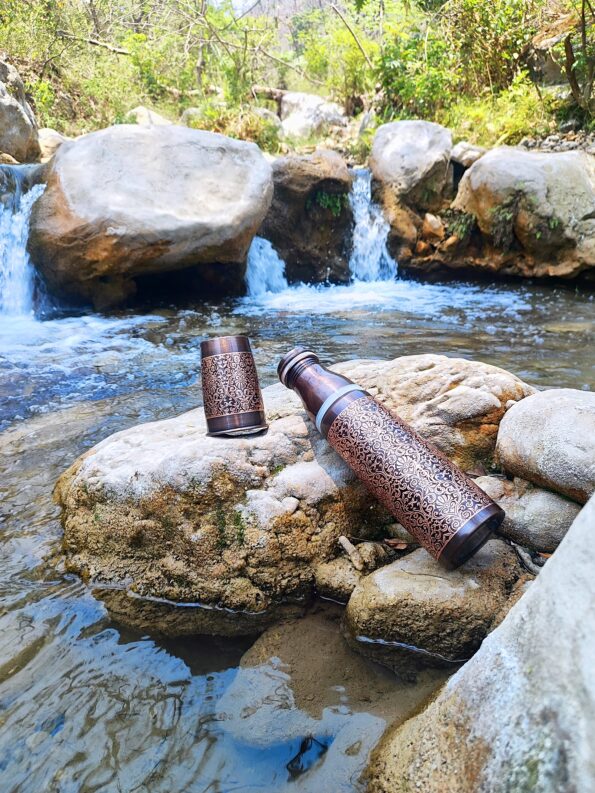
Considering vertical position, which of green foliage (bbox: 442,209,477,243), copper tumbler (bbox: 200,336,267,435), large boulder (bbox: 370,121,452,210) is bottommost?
copper tumbler (bbox: 200,336,267,435)

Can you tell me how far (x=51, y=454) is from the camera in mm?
3729

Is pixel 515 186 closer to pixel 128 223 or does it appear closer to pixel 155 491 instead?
pixel 128 223

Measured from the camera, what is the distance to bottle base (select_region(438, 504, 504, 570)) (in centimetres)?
204

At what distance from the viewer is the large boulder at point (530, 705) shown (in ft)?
3.39

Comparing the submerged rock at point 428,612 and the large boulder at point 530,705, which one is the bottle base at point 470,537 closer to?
the submerged rock at point 428,612

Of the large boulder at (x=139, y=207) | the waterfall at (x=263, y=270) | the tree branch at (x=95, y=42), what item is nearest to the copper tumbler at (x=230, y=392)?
the large boulder at (x=139, y=207)

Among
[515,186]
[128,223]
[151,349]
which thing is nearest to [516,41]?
[515,186]

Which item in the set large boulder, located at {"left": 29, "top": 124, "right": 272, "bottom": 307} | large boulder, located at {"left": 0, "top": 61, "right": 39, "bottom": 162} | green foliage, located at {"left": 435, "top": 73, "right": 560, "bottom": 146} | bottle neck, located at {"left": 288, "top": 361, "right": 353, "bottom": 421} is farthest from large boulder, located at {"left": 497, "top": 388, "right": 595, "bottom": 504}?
large boulder, located at {"left": 0, "top": 61, "right": 39, "bottom": 162}

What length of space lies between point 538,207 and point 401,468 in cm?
848

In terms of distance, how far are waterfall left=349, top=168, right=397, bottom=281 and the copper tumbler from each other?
8.36 m

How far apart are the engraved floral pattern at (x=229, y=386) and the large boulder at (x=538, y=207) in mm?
8172

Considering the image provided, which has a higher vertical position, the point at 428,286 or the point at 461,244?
the point at 461,244

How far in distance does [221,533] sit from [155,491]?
0.37m

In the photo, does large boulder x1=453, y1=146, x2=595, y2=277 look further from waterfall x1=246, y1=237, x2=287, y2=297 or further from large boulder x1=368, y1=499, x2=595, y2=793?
large boulder x1=368, y1=499, x2=595, y2=793
